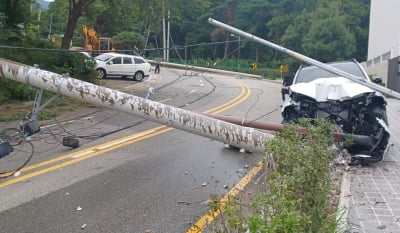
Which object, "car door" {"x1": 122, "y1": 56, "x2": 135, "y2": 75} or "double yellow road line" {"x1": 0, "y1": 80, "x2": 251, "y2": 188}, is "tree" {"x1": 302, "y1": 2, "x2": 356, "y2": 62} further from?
"double yellow road line" {"x1": 0, "y1": 80, "x2": 251, "y2": 188}

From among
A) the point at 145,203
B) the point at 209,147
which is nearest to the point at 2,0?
the point at 209,147

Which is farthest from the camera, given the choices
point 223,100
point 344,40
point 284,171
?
point 344,40

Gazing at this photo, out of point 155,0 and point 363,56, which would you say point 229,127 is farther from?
point 363,56

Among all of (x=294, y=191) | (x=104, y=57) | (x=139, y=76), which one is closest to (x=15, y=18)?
(x=104, y=57)

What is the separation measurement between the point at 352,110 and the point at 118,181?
449 cm

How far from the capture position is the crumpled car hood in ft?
28.2

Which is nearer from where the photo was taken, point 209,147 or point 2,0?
point 209,147

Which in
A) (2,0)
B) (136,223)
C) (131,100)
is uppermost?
→ (2,0)

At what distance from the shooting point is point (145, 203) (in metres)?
6.52

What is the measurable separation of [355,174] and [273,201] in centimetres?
483

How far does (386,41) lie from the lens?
41.0m

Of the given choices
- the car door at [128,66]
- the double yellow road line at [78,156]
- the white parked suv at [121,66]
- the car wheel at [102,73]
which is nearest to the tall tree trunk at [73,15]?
the car wheel at [102,73]

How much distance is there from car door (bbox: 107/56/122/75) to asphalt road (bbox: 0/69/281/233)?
18.4 metres

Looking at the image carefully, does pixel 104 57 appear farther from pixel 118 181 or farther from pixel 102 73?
pixel 118 181
